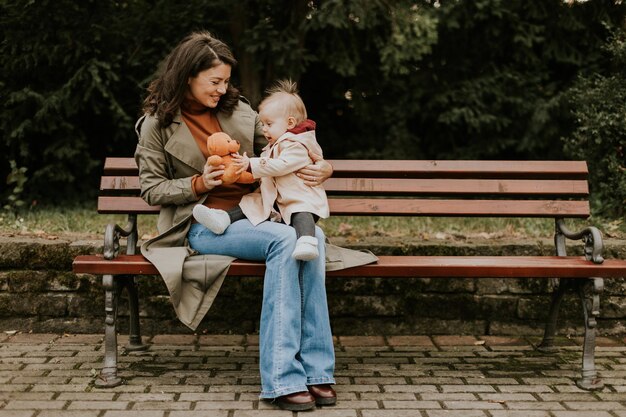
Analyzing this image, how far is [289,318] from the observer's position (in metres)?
3.54

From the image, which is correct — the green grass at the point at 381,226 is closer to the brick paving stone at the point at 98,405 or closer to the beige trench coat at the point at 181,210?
the beige trench coat at the point at 181,210

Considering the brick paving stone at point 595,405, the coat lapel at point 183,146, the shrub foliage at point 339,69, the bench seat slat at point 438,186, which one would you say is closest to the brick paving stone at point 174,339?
the bench seat slat at point 438,186

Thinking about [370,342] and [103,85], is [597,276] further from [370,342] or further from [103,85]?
[103,85]

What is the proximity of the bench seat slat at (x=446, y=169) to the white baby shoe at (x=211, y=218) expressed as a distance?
0.82 m

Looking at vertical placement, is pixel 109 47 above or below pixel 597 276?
above

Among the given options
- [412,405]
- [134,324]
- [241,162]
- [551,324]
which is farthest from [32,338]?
[551,324]

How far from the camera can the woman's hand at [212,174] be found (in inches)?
149

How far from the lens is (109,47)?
7402mm

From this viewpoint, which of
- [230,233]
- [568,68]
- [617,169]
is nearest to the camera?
[230,233]

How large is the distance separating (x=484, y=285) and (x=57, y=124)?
4.42 m

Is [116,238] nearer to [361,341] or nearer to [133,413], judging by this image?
[133,413]

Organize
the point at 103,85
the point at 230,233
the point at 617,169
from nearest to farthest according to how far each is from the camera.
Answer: the point at 230,233 → the point at 617,169 → the point at 103,85

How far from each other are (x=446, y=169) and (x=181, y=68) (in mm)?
1602

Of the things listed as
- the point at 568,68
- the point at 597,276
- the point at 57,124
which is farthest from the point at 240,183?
the point at 568,68
